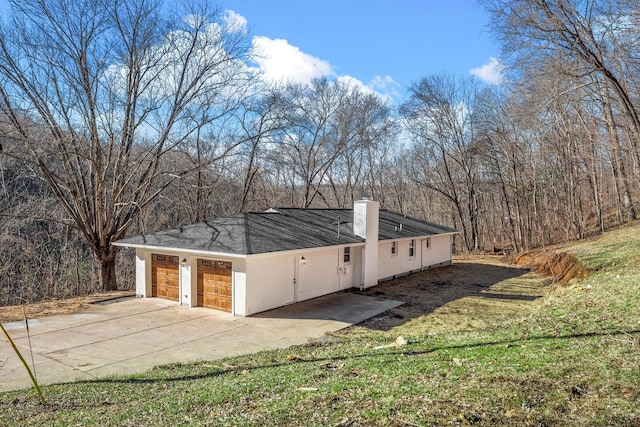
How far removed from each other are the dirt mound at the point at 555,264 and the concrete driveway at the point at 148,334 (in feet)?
23.9

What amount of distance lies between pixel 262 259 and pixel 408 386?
8.74 metres

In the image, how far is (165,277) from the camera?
50.2 feet

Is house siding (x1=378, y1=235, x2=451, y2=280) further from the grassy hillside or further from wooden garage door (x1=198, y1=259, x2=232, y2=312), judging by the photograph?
the grassy hillside

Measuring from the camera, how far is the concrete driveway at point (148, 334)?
28.4ft

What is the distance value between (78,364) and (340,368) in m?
5.71

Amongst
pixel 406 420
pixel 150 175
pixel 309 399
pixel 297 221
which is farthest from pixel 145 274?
pixel 406 420

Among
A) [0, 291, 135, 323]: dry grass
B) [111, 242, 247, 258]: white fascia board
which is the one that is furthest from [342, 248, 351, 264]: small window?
[0, 291, 135, 323]: dry grass

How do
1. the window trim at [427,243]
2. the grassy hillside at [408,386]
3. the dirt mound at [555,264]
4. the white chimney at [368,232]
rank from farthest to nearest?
the window trim at [427,243] < the white chimney at [368,232] < the dirt mound at [555,264] < the grassy hillside at [408,386]

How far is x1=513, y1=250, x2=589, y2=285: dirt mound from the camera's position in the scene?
16684 mm

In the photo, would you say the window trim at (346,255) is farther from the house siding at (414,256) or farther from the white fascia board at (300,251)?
the house siding at (414,256)

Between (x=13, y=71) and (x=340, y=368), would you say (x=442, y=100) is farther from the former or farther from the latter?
(x=340, y=368)

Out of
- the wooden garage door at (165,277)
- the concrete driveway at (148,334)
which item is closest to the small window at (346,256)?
the concrete driveway at (148,334)

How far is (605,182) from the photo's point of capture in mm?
33344

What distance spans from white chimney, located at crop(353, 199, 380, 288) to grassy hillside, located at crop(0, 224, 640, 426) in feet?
29.5
